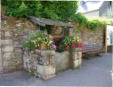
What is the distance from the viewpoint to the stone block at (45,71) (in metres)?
3.16

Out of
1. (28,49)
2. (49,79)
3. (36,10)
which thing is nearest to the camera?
(49,79)

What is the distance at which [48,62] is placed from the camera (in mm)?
3227

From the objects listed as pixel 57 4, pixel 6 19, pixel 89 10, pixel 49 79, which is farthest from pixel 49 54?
pixel 89 10

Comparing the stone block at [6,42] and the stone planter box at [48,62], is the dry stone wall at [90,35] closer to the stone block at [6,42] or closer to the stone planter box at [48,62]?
the stone planter box at [48,62]

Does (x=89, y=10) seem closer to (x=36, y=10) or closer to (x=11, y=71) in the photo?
(x=36, y=10)

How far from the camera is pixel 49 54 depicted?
3.28 m

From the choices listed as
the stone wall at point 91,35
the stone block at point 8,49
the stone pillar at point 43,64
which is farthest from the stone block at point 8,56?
the stone wall at point 91,35

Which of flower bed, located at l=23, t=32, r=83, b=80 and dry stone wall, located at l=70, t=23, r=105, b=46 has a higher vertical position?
dry stone wall, located at l=70, t=23, r=105, b=46

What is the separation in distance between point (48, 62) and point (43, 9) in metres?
2.63

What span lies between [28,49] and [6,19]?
142 centimetres

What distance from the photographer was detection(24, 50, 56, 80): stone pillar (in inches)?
125

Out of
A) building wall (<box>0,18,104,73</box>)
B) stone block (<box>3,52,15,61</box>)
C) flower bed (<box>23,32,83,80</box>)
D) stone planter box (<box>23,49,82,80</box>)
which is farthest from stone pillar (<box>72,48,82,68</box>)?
stone block (<box>3,52,15,61</box>)

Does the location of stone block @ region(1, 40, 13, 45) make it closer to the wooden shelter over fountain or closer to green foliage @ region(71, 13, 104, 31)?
the wooden shelter over fountain

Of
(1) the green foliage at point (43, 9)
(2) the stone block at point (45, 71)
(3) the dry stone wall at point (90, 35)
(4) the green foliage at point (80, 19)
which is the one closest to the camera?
(2) the stone block at point (45, 71)
